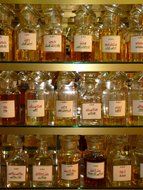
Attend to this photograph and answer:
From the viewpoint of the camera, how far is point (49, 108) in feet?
5.08

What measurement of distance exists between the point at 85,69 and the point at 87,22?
0.78 feet

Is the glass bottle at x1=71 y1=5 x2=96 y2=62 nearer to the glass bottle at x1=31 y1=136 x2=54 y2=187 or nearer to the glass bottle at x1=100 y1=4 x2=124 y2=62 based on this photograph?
the glass bottle at x1=100 y1=4 x2=124 y2=62

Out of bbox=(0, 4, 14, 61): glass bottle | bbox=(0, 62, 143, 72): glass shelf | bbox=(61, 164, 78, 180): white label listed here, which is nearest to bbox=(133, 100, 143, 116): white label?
bbox=(0, 62, 143, 72): glass shelf

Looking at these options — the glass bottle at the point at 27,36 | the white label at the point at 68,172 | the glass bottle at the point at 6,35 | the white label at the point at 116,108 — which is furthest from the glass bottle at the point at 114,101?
the glass bottle at the point at 6,35

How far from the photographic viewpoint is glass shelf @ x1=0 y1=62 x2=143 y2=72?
4.81 feet

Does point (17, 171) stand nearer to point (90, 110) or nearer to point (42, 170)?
point (42, 170)

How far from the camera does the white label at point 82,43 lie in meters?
1.50

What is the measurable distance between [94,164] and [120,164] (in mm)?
121

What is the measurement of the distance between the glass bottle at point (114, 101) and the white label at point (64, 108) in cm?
16

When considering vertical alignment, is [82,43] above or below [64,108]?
above

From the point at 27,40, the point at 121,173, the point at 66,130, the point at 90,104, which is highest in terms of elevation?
the point at 27,40

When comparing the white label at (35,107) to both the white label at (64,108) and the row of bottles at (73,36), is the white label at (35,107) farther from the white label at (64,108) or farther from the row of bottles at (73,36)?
the row of bottles at (73,36)

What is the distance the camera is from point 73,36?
60.2 inches

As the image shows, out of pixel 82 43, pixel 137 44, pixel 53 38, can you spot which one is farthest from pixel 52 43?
pixel 137 44
